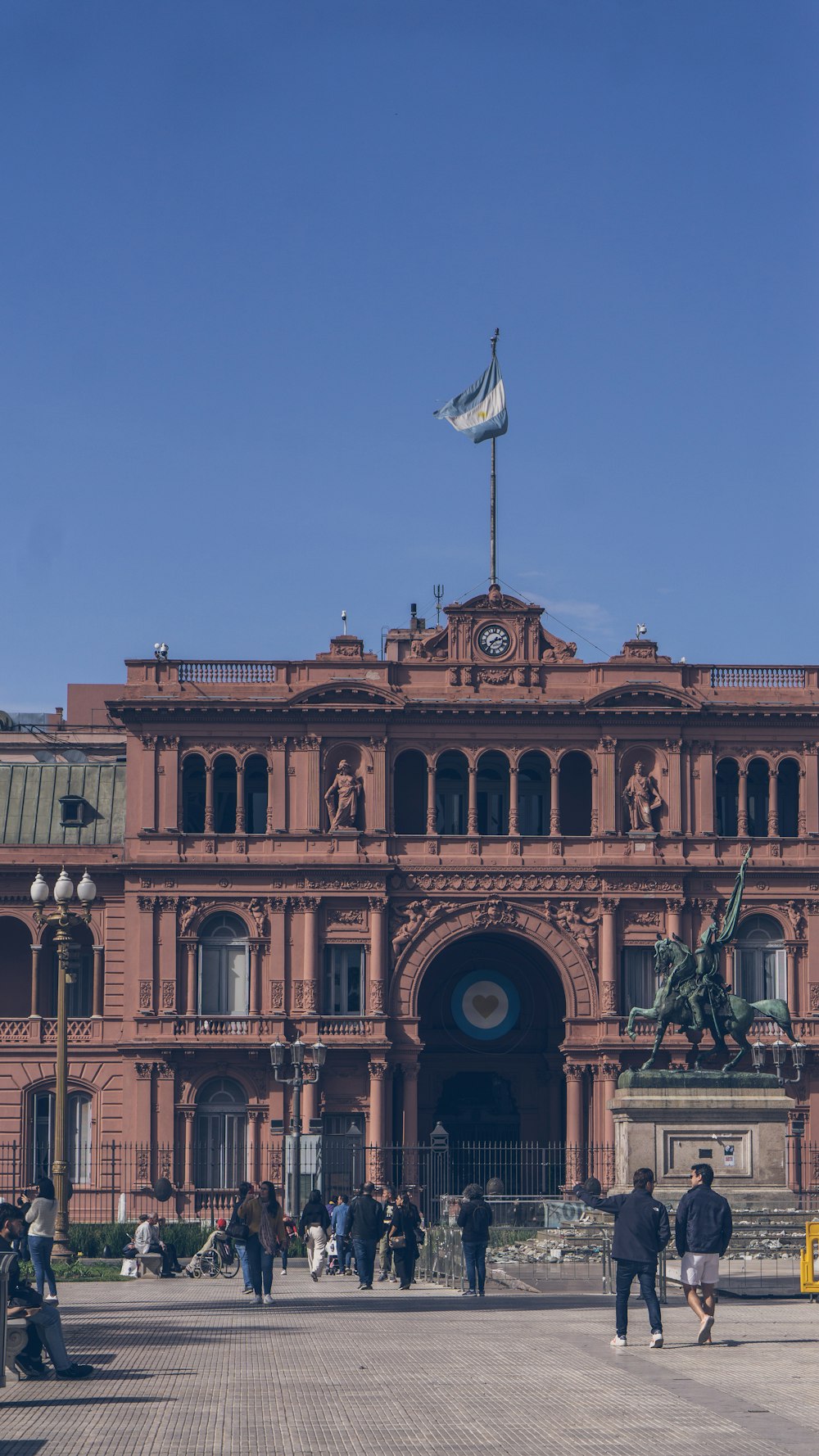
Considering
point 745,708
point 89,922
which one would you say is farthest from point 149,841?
point 745,708

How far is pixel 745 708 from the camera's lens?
7512cm

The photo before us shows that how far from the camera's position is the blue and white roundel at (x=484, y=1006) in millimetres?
77750

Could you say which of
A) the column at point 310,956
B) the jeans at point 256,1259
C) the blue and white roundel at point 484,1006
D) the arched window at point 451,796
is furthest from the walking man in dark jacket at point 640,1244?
the blue and white roundel at point 484,1006

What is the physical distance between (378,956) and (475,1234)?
3664 cm

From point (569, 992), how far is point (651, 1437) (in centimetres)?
5462

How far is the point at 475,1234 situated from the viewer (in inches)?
1459

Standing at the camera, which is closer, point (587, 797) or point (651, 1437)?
point (651, 1437)

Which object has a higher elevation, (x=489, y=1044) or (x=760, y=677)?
(x=760, y=677)

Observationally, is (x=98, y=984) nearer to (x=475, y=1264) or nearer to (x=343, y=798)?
(x=343, y=798)

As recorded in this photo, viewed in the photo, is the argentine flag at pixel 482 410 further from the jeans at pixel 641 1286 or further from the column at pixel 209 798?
the jeans at pixel 641 1286

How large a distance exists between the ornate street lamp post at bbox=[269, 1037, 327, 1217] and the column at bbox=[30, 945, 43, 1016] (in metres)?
8.60

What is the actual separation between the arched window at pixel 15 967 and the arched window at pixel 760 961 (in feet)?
80.8

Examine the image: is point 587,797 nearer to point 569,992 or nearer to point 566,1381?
point 569,992

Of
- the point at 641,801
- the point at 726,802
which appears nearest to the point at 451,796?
the point at 641,801
